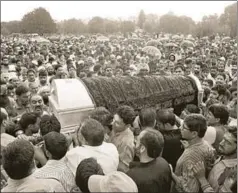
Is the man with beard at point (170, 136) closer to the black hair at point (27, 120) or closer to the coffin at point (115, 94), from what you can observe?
the coffin at point (115, 94)

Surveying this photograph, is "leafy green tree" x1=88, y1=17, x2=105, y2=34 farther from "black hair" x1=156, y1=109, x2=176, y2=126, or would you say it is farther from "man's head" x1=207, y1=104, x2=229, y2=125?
"black hair" x1=156, y1=109, x2=176, y2=126

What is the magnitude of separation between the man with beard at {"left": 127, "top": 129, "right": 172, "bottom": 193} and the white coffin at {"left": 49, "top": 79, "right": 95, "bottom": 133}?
175 cm

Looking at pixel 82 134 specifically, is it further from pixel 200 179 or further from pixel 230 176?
pixel 230 176

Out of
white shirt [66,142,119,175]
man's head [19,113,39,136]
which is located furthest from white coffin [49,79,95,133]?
white shirt [66,142,119,175]

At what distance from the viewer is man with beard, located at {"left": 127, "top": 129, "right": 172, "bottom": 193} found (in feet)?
7.32

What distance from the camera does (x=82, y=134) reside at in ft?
8.55

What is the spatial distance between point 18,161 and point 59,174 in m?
0.36

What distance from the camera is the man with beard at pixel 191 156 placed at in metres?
2.46

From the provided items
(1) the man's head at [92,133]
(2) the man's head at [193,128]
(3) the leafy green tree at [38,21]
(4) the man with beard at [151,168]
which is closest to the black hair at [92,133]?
(1) the man's head at [92,133]

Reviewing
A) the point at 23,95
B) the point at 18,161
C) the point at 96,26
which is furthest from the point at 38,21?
the point at 96,26

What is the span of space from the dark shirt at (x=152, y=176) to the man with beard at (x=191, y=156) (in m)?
0.14

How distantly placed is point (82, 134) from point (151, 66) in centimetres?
827

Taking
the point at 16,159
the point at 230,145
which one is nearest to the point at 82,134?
the point at 16,159

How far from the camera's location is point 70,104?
3.97 metres
